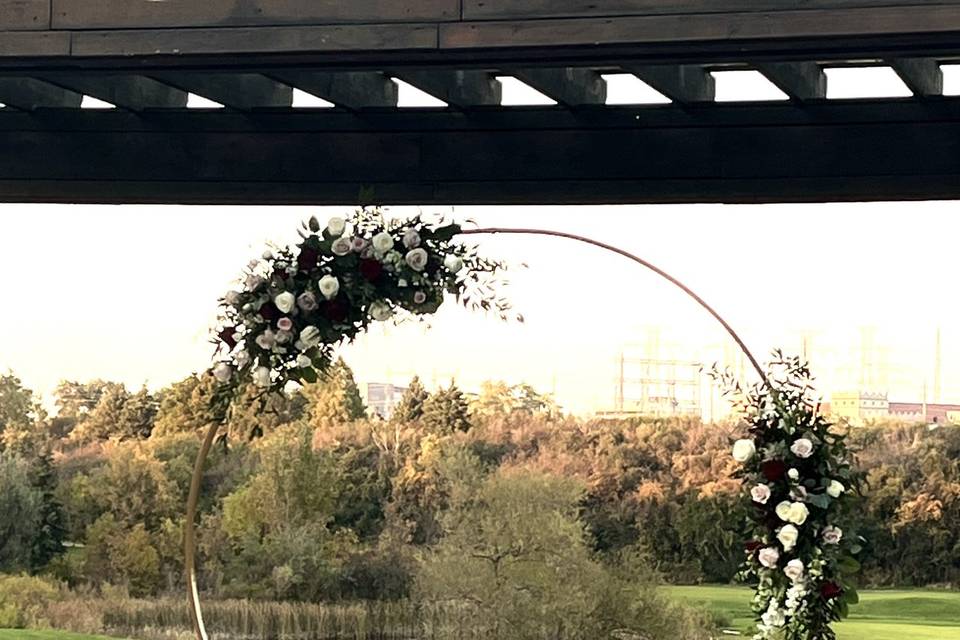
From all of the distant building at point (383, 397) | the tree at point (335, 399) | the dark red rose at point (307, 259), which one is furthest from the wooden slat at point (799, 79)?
the tree at point (335, 399)

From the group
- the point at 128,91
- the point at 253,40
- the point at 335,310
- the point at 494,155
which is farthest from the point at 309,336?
the point at 253,40

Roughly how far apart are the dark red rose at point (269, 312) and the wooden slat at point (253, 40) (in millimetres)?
1628

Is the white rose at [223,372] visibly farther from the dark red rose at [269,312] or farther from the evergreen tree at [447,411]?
the evergreen tree at [447,411]

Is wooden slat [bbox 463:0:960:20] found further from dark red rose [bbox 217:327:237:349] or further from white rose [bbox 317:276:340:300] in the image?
dark red rose [bbox 217:327:237:349]

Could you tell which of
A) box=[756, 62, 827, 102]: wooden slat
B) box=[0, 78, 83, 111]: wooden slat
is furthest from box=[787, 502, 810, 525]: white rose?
box=[0, 78, 83, 111]: wooden slat

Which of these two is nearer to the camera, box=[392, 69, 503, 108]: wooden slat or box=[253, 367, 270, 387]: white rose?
box=[392, 69, 503, 108]: wooden slat

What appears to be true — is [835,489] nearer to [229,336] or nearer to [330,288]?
[330,288]

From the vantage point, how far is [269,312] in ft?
18.6

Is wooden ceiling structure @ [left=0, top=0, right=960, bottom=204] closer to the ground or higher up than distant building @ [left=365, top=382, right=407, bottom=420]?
higher up

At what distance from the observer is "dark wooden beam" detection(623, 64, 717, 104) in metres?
5.21

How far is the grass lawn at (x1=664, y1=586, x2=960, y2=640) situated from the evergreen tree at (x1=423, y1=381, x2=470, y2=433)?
4.69 ft

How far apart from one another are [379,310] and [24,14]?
1.89 meters

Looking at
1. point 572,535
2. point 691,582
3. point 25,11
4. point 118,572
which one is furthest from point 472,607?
point 25,11

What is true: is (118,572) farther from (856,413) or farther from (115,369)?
(856,413)
